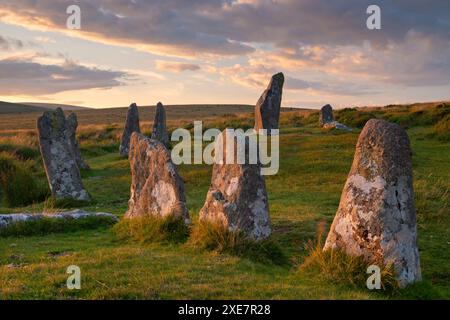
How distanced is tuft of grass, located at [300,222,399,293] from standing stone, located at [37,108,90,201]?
1346 cm

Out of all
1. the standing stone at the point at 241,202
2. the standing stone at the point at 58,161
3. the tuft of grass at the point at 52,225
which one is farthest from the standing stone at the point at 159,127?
the standing stone at the point at 241,202

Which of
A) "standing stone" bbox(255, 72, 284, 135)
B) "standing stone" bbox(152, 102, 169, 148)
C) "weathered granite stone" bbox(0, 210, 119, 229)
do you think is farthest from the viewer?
"standing stone" bbox(152, 102, 169, 148)

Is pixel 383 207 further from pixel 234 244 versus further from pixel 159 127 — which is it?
pixel 159 127

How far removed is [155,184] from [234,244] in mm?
3776

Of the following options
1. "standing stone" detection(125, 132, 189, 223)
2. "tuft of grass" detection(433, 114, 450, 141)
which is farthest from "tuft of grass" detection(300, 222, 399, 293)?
"tuft of grass" detection(433, 114, 450, 141)

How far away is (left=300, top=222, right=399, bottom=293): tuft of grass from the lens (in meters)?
9.65

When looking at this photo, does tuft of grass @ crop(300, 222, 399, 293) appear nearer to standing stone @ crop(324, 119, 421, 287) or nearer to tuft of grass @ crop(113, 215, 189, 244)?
standing stone @ crop(324, 119, 421, 287)

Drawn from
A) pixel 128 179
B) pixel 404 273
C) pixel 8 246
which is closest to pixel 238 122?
pixel 128 179

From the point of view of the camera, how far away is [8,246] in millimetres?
13766

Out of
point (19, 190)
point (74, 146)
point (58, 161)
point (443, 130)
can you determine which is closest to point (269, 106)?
point (443, 130)

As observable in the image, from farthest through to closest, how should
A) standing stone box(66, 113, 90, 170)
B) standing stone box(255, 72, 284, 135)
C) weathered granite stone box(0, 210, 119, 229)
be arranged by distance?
standing stone box(255, 72, 284, 135)
standing stone box(66, 113, 90, 170)
weathered granite stone box(0, 210, 119, 229)

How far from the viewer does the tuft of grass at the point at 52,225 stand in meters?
15.3

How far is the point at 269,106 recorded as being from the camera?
34.8m

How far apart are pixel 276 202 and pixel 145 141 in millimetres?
5421
